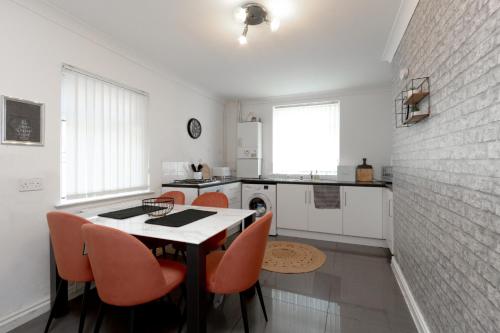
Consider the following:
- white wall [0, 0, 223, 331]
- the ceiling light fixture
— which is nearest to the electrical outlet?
white wall [0, 0, 223, 331]

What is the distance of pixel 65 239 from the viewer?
5.19 feet

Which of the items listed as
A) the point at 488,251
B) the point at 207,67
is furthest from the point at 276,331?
the point at 207,67

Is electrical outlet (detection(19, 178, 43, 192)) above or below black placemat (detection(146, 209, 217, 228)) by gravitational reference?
above

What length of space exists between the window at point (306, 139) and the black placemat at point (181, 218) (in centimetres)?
270

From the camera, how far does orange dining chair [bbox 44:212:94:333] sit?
156 centimetres

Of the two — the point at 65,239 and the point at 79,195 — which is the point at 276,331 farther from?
the point at 79,195

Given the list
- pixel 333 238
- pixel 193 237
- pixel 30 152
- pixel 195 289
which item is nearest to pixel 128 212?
pixel 30 152

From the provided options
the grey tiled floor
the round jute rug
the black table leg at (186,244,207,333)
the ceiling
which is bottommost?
the grey tiled floor

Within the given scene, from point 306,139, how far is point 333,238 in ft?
5.76

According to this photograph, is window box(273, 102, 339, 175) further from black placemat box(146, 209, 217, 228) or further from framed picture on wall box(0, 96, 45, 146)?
framed picture on wall box(0, 96, 45, 146)

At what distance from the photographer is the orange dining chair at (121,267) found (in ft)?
4.17

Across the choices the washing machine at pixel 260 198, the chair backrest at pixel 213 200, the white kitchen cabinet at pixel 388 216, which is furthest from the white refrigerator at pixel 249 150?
the white kitchen cabinet at pixel 388 216

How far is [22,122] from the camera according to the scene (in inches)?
71.4

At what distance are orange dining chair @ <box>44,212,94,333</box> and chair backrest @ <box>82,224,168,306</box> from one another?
13.7 inches
